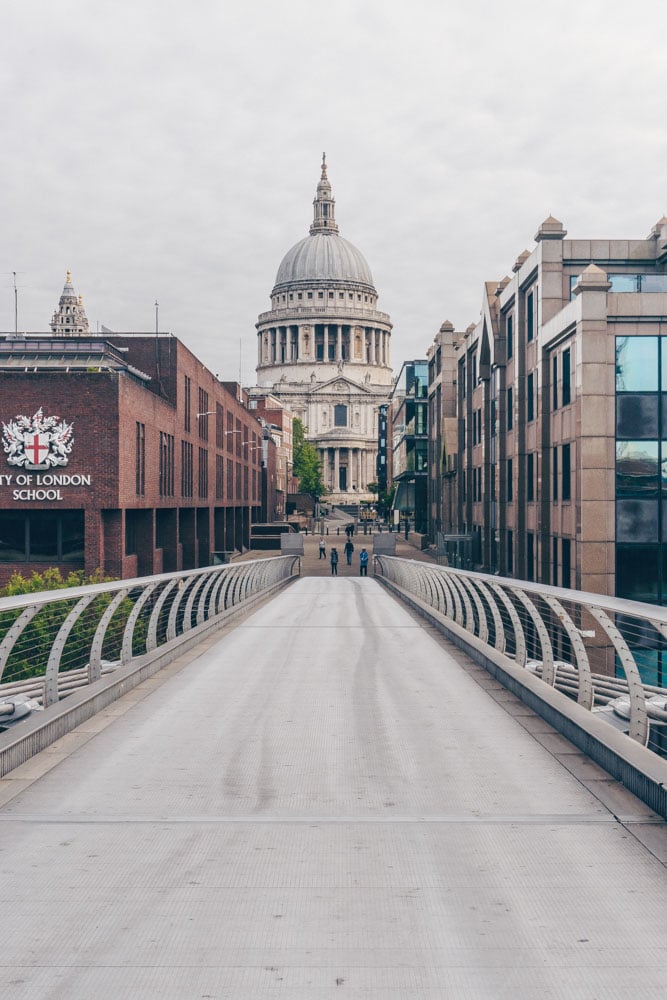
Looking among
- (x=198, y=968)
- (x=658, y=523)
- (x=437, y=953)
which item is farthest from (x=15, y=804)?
(x=658, y=523)

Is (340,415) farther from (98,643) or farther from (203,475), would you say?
(98,643)

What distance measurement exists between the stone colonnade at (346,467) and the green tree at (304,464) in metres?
26.3

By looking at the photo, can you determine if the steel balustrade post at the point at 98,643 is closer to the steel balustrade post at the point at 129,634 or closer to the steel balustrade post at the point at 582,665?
the steel balustrade post at the point at 129,634

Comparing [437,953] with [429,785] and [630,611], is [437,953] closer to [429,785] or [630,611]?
[429,785]

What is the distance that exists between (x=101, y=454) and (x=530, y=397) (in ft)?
55.3

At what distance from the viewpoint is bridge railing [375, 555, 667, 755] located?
798cm

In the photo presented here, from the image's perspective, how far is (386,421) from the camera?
146m

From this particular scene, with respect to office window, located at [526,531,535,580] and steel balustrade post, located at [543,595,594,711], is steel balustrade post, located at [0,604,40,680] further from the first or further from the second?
office window, located at [526,531,535,580]

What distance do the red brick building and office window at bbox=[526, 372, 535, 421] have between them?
15915 millimetres

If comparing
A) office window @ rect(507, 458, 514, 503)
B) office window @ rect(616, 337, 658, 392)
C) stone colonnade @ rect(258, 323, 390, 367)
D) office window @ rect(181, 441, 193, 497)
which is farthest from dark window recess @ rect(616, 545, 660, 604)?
stone colonnade @ rect(258, 323, 390, 367)

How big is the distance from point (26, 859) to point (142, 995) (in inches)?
73.0

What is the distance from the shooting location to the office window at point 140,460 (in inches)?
Answer: 1598

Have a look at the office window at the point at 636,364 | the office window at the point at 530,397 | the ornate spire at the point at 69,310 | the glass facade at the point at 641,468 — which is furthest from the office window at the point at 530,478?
the ornate spire at the point at 69,310

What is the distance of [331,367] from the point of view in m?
194
